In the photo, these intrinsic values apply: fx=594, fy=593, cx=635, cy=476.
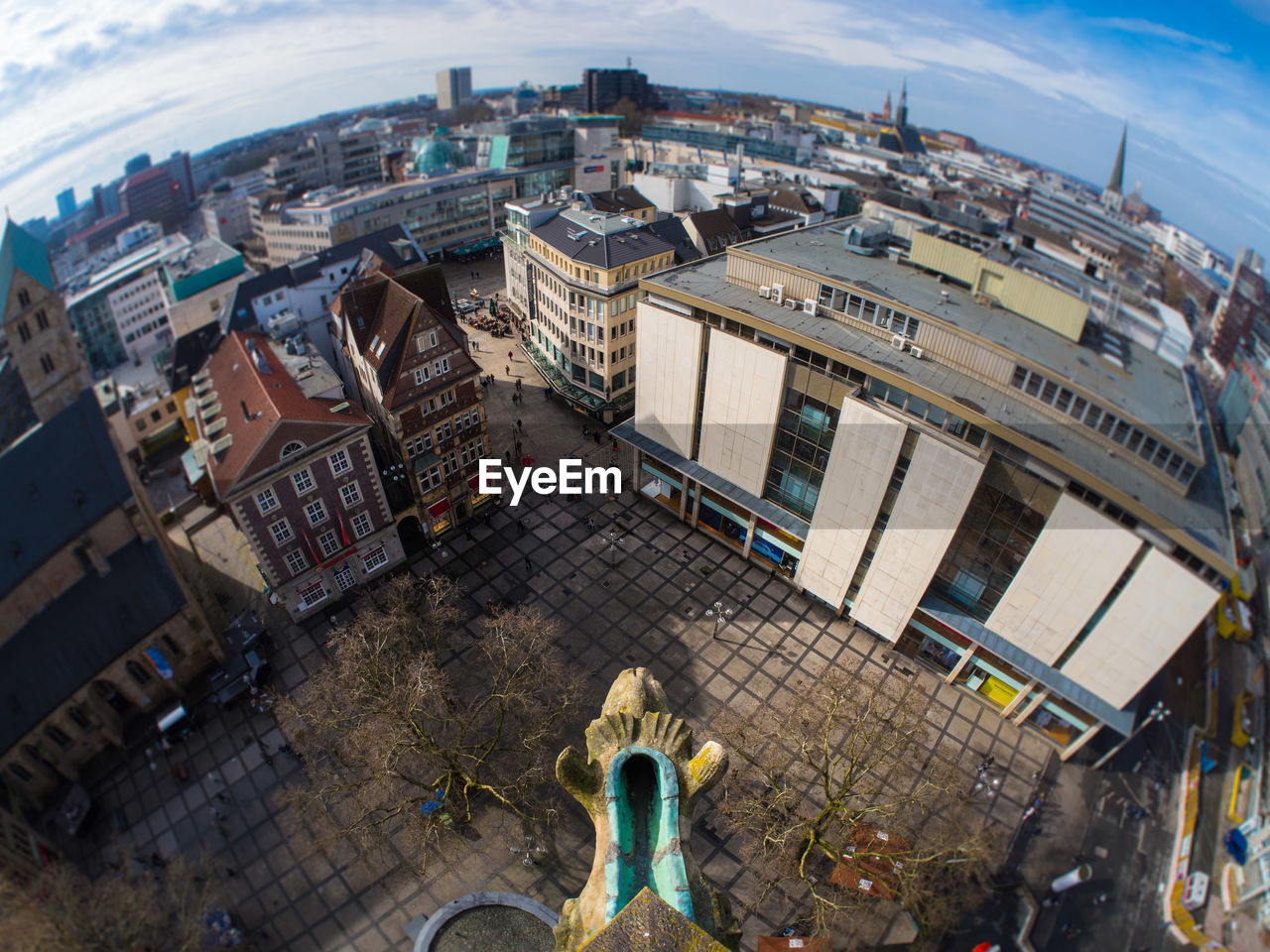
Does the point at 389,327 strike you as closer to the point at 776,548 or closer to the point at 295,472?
the point at 295,472

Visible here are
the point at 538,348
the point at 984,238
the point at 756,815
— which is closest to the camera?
the point at 756,815

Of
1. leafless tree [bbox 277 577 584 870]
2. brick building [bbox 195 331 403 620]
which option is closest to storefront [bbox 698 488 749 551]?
leafless tree [bbox 277 577 584 870]

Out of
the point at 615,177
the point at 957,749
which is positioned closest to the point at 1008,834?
the point at 957,749

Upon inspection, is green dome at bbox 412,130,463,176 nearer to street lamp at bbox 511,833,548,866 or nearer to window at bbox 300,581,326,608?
window at bbox 300,581,326,608

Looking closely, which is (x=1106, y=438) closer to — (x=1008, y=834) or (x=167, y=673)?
(x=1008, y=834)

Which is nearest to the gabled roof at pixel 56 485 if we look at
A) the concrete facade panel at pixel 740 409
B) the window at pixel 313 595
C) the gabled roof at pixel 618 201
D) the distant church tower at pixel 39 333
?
the distant church tower at pixel 39 333

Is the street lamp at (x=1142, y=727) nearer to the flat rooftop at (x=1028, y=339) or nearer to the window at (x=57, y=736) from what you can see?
the flat rooftop at (x=1028, y=339)

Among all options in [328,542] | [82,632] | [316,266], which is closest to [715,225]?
[316,266]
